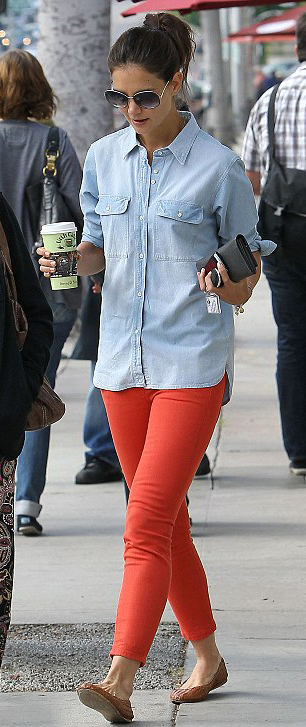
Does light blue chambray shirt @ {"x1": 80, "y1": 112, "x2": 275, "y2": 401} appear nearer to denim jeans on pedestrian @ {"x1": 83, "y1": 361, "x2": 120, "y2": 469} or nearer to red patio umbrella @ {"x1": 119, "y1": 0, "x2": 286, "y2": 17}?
denim jeans on pedestrian @ {"x1": 83, "y1": 361, "x2": 120, "y2": 469}

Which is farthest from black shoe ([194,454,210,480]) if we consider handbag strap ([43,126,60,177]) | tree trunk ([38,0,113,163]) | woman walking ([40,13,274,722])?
tree trunk ([38,0,113,163])

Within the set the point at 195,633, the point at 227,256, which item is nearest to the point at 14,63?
the point at 227,256

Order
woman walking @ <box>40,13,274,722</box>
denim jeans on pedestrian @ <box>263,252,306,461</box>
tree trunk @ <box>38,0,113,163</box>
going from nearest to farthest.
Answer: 1. woman walking @ <box>40,13,274,722</box>
2. denim jeans on pedestrian @ <box>263,252,306,461</box>
3. tree trunk @ <box>38,0,113,163</box>

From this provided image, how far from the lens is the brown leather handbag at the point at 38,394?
3.53 meters

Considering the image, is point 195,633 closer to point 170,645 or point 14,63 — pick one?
point 170,645

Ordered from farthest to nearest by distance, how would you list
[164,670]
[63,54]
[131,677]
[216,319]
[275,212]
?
[63,54] → [275,212] → [164,670] → [216,319] → [131,677]

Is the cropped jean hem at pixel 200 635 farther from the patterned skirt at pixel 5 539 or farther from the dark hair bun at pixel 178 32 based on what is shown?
the dark hair bun at pixel 178 32

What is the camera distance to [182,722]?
3.81 m

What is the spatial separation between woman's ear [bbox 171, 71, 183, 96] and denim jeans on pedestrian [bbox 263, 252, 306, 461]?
8.34 ft

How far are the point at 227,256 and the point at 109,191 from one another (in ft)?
1.59

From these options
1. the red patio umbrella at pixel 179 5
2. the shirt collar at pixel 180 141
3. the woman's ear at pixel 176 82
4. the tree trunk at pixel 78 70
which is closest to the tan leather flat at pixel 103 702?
the shirt collar at pixel 180 141

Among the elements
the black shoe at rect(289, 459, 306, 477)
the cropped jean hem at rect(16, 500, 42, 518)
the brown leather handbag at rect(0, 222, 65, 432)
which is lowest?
the black shoe at rect(289, 459, 306, 477)

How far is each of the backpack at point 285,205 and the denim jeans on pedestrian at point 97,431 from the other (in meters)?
1.09

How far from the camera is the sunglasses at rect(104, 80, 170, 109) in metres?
3.63
